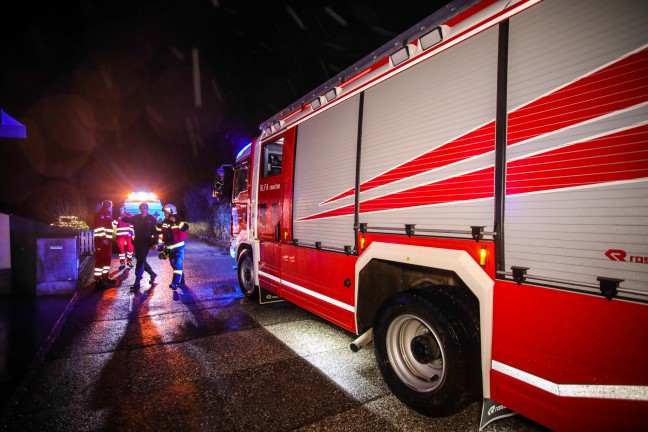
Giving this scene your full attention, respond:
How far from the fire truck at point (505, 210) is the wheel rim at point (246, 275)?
273 cm

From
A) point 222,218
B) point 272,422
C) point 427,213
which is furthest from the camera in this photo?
point 222,218

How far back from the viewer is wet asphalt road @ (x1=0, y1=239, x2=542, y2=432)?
8.47ft

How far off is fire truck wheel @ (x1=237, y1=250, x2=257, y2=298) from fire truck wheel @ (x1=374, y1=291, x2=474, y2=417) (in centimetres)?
344

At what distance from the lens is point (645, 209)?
1.64 metres

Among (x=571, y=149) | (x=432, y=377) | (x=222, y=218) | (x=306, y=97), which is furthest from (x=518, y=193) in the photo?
(x=222, y=218)

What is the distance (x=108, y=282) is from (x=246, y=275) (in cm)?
363

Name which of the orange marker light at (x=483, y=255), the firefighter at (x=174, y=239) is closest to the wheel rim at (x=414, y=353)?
the orange marker light at (x=483, y=255)

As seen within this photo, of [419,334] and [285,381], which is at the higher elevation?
[419,334]

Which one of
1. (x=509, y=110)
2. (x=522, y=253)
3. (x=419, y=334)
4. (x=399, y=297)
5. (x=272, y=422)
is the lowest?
(x=272, y=422)

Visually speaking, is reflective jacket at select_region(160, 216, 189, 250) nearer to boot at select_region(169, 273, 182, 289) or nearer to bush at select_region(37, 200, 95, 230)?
boot at select_region(169, 273, 182, 289)

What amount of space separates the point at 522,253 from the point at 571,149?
66 cm

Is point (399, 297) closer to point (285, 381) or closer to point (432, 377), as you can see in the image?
point (432, 377)

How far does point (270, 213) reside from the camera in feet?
17.4

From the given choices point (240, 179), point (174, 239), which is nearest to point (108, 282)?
point (174, 239)
